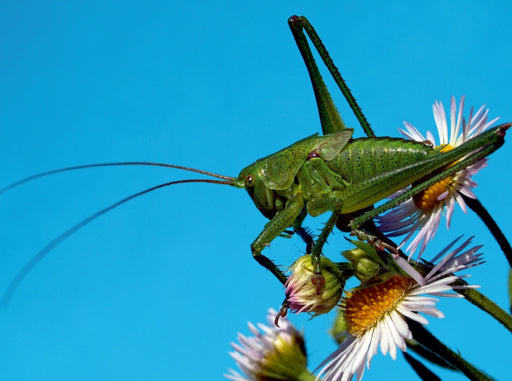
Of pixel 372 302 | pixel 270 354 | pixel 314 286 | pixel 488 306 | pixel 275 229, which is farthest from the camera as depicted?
pixel 270 354

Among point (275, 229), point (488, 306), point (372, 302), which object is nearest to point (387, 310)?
point (372, 302)

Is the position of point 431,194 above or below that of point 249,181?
below

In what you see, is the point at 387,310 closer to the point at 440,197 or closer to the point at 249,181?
the point at 440,197

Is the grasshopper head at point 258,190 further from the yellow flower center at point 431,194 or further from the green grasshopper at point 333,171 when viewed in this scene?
the yellow flower center at point 431,194

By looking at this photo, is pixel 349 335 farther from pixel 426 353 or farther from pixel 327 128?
pixel 327 128

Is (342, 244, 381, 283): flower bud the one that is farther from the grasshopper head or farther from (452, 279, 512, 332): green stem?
the grasshopper head

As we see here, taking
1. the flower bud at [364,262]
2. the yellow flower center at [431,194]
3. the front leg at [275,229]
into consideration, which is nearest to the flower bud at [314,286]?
the flower bud at [364,262]

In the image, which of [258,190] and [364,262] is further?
[258,190]
